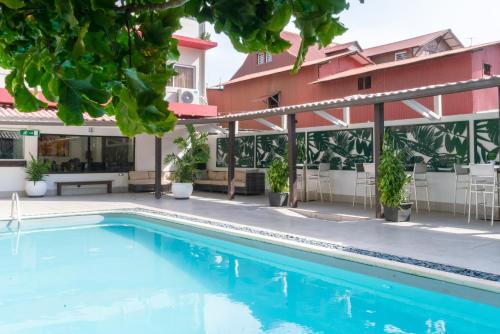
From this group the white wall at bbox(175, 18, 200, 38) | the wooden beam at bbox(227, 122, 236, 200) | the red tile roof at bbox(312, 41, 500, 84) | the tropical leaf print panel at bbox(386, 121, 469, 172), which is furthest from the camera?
the red tile roof at bbox(312, 41, 500, 84)

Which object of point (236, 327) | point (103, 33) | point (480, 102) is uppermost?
point (480, 102)

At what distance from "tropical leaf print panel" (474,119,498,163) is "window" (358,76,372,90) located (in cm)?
1477

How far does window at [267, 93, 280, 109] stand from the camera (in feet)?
93.8

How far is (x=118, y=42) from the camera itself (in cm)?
110

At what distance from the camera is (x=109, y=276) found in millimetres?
6957

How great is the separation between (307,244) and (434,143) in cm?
548

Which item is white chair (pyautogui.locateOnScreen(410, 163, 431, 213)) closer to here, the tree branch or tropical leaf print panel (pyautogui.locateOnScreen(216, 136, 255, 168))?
tropical leaf print panel (pyautogui.locateOnScreen(216, 136, 255, 168))

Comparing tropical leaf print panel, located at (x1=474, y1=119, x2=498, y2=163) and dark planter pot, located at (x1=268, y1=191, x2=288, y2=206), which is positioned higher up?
tropical leaf print panel, located at (x1=474, y1=119, x2=498, y2=163)

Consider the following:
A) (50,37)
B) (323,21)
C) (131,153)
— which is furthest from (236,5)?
(131,153)

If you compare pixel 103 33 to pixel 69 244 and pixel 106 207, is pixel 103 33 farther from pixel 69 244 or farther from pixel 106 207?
pixel 106 207

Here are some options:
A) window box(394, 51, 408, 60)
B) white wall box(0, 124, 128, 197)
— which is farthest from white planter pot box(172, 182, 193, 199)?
window box(394, 51, 408, 60)

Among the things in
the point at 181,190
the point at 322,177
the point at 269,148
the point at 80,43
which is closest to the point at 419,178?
the point at 322,177

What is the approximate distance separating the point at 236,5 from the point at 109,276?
6585 millimetres

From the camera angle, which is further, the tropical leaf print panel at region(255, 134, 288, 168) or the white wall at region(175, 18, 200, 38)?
the white wall at region(175, 18, 200, 38)
